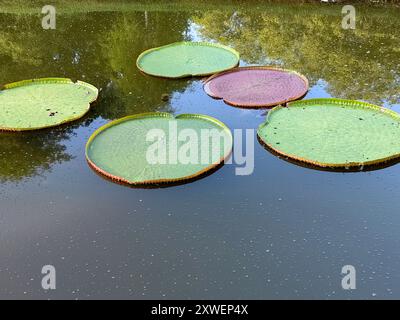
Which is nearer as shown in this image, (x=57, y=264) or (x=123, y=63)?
(x=57, y=264)

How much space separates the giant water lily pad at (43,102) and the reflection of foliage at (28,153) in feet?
0.39

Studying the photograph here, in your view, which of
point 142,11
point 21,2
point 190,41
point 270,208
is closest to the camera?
point 270,208

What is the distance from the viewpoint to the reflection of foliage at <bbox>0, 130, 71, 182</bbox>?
14.1ft

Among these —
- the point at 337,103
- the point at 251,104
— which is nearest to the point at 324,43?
the point at 337,103

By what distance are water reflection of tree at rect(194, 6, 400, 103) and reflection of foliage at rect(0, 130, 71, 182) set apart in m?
3.05

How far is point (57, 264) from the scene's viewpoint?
3303mm

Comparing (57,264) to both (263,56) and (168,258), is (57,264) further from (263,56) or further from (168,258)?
(263,56)

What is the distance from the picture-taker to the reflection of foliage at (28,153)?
14.1 feet

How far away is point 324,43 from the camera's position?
7.08 m

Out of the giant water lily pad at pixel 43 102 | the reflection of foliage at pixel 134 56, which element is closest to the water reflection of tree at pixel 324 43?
the reflection of foliage at pixel 134 56

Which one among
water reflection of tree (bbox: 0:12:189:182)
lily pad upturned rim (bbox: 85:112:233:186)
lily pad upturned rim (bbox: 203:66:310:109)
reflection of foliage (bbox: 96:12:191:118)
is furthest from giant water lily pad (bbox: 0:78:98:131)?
lily pad upturned rim (bbox: 203:66:310:109)

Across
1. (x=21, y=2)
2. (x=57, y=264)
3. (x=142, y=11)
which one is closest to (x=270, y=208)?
(x=57, y=264)

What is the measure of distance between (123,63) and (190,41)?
1.22m

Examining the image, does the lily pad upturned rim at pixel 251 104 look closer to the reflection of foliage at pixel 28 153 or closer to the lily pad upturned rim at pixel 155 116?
the lily pad upturned rim at pixel 155 116
